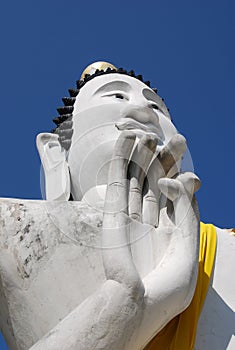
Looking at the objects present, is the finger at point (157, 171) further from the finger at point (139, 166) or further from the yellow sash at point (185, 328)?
the yellow sash at point (185, 328)

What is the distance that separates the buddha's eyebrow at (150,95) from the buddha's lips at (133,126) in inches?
14.4

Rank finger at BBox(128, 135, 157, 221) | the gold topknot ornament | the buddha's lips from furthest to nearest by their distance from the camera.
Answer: the gold topknot ornament < the buddha's lips < finger at BBox(128, 135, 157, 221)

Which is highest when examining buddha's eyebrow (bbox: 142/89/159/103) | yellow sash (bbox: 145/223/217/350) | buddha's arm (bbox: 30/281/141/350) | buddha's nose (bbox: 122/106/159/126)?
buddha's eyebrow (bbox: 142/89/159/103)

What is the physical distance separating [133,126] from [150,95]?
0.49 m

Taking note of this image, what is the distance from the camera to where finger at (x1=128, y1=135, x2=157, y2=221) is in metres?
4.54

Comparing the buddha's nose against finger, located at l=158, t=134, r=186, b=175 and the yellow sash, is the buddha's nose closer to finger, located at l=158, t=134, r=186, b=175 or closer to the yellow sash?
finger, located at l=158, t=134, r=186, b=175

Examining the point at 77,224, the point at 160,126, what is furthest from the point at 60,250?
the point at 160,126

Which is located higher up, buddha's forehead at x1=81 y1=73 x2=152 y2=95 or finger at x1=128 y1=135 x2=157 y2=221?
buddha's forehead at x1=81 y1=73 x2=152 y2=95

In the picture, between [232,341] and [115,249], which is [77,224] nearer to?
[115,249]

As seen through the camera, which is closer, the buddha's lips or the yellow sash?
the yellow sash

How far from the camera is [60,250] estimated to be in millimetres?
4523

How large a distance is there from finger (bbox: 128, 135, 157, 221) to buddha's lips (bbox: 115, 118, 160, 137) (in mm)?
398

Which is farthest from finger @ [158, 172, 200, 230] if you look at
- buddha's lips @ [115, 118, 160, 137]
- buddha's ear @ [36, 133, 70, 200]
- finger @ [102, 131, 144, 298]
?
buddha's ear @ [36, 133, 70, 200]

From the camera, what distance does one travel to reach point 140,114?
200 inches
